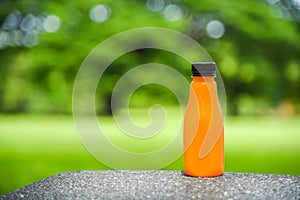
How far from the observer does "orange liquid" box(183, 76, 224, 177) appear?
3.44 ft

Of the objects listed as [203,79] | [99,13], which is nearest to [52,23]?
[99,13]

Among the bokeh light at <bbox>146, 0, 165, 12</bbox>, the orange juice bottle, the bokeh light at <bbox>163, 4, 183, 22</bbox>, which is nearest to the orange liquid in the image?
the orange juice bottle

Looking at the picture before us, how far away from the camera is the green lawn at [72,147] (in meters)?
3.11

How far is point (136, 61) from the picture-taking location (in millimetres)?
3213

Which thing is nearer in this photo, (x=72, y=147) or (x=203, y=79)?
(x=203, y=79)

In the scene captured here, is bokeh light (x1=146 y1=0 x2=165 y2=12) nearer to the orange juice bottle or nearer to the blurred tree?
the blurred tree

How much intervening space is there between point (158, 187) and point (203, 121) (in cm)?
19

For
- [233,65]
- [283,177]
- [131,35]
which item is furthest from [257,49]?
[283,177]

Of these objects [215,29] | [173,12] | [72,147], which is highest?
[173,12]

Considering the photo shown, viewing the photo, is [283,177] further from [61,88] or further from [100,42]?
[61,88]

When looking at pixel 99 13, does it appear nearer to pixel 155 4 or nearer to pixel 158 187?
pixel 155 4

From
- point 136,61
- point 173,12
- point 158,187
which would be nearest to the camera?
point 158,187

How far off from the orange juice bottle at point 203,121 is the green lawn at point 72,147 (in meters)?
2.03

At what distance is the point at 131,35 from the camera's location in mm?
3059
